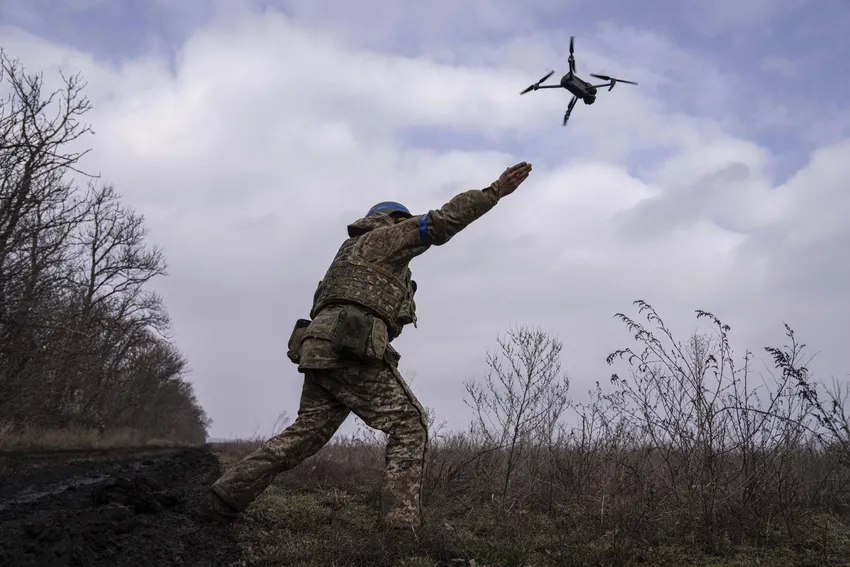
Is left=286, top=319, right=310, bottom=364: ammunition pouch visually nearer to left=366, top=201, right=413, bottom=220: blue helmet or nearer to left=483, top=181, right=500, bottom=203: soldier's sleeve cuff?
left=366, top=201, right=413, bottom=220: blue helmet

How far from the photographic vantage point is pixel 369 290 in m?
3.94

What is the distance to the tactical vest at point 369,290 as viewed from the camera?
392cm

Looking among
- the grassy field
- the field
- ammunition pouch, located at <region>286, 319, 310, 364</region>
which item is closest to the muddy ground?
the field

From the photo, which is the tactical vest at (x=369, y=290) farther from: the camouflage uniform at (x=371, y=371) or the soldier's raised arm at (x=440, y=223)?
the soldier's raised arm at (x=440, y=223)

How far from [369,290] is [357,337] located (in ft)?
1.30

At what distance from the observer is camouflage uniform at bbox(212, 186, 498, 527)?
3639 mm

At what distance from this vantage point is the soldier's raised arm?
382cm

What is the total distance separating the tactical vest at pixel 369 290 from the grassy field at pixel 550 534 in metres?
1.27

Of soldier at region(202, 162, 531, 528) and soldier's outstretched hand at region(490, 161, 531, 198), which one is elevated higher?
soldier's outstretched hand at region(490, 161, 531, 198)

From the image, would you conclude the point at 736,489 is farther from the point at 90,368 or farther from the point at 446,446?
the point at 90,368

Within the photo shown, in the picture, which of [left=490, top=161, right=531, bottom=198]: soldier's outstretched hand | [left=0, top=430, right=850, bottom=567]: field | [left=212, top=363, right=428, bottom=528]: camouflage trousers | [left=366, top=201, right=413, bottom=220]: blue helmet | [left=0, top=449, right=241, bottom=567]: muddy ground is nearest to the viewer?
[left=0, top=449, right=241, bottom=567]: muddy ground

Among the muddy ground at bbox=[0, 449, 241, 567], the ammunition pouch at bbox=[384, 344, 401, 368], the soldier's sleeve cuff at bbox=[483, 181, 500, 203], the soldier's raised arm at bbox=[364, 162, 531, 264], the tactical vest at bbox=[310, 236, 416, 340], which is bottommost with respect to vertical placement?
the muddy ground at bbox=[0, 449, 241, 567]

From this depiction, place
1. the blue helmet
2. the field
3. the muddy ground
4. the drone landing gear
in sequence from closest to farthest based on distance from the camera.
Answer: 1. the muddy ground
2. the field
3. the blue helmet
4. the drone landing gear

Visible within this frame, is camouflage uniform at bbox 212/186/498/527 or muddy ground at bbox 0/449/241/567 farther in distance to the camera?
camouflage uniform at bbox 212/186/498/527
